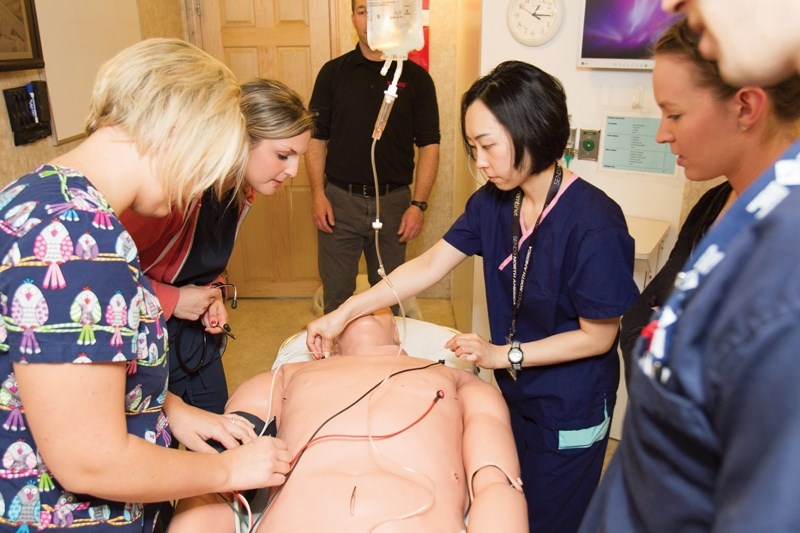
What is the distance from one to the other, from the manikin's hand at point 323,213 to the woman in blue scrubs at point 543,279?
138 cm

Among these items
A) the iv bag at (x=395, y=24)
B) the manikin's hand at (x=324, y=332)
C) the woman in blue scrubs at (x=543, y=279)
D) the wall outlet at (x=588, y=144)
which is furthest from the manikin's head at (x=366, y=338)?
the wall outlet at (x=588, y=144)

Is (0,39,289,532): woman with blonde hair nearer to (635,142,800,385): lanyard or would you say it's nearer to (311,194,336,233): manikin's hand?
(635,142,800,385): lanyard

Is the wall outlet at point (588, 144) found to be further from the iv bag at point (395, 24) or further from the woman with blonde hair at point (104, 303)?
the woman with blonde hair at point (104, 303)

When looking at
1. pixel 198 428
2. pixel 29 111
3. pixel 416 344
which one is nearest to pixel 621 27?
pixel 416 344

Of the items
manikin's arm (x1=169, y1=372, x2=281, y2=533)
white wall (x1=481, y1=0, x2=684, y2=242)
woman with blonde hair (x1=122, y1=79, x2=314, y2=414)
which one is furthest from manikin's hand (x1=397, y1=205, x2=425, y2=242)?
manikin's arm (x1=169, y1=372, x2=281, y2=533)

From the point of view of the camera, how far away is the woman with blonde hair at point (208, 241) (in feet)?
4.94

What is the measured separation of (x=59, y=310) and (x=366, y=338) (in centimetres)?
118

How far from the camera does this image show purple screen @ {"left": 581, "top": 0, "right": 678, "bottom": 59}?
2268 millimetres

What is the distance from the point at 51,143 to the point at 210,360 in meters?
1.16

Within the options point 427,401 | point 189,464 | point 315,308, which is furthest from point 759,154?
point 315,308

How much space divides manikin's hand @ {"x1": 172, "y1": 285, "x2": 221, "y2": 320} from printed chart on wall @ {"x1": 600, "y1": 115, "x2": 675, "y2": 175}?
5.43 ft

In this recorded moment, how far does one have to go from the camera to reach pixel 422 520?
128 centimetres

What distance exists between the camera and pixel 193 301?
1618mm

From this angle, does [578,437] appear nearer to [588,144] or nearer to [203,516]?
[203,516]
